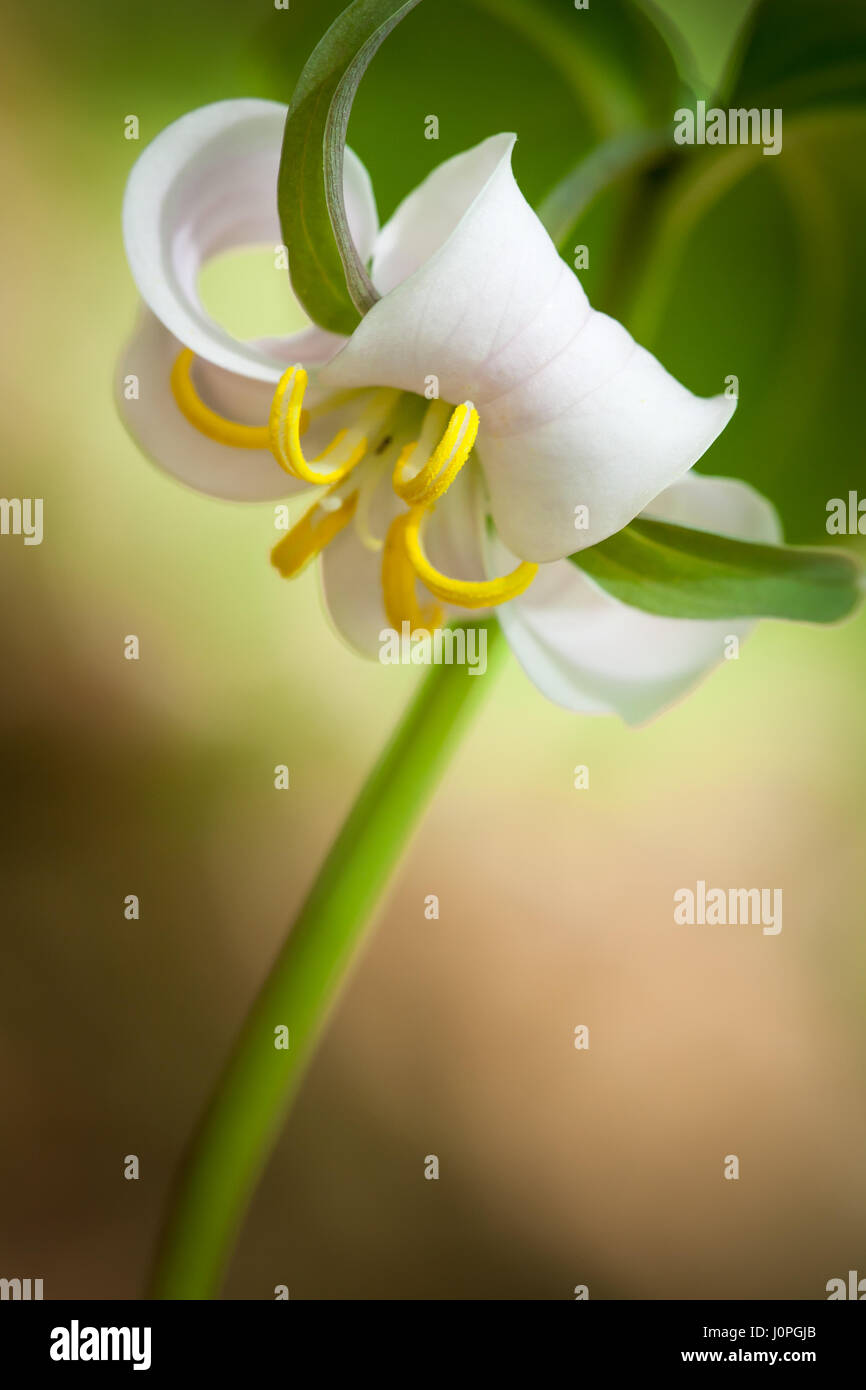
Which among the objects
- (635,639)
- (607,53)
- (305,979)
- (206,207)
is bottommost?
(305,979)

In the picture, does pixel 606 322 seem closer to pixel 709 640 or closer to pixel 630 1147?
pixel 709 640

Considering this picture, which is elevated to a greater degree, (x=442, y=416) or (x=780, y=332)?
(x=780, y=332)

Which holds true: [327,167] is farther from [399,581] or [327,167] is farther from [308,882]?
[308,882]

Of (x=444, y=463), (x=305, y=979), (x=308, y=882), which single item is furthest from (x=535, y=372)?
(x=308, y=882)

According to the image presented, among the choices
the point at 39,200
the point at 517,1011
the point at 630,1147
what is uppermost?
the point at 39,200

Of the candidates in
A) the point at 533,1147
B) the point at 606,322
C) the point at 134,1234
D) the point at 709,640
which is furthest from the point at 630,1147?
the point at 606,322

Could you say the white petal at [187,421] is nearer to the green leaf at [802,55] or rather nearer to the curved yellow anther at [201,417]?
the curved yellow anther at [201,417]

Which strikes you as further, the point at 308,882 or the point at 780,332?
the point at 308,882
